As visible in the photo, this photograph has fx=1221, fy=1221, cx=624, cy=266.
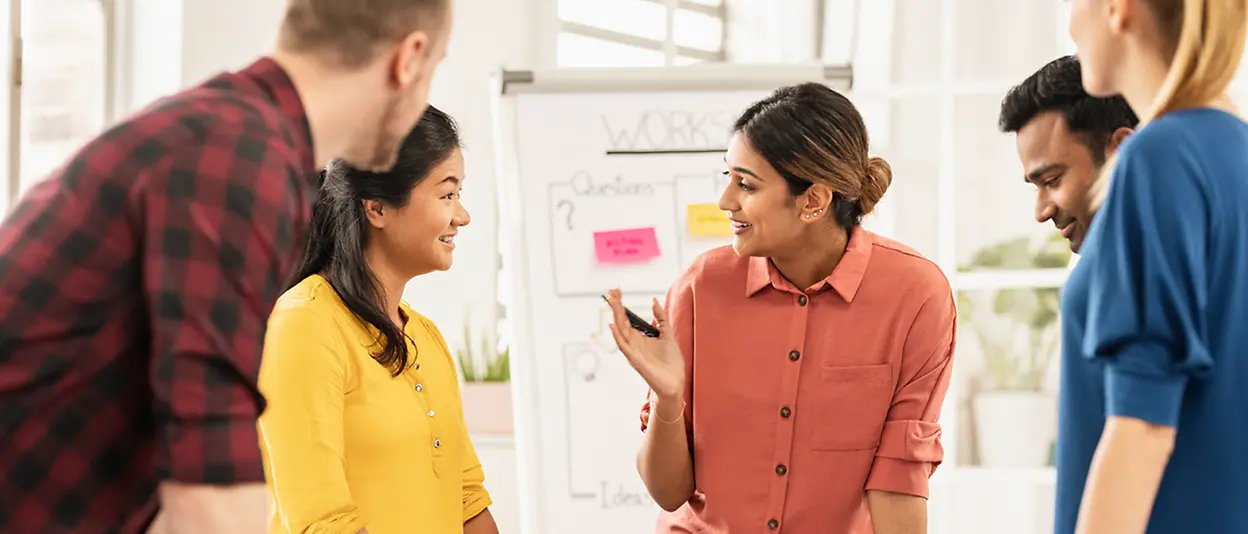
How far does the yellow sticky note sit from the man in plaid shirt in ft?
6.59

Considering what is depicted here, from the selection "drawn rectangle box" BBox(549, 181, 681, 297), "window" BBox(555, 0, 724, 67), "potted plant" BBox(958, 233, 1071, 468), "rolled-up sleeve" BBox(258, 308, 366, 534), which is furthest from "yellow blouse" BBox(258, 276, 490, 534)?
"window" BBox(555, 0, 724, 67)

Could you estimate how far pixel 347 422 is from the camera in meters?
1.79

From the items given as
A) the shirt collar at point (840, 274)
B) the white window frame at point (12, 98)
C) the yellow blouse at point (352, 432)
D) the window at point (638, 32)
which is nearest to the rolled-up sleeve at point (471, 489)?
the yellow blouse at point (352, 432)

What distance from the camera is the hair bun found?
6.84 feet

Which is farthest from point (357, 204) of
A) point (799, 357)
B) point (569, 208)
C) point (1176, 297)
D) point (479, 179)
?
point (479, 179)

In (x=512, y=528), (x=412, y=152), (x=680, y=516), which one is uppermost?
(x=412, y=152)

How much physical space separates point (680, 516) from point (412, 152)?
754 millimetres

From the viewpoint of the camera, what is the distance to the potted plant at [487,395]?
3686mm

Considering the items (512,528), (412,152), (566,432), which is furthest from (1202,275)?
(512,528)

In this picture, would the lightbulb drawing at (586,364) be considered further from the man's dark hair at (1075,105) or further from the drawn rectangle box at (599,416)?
the man's dark hair at (1075,105)

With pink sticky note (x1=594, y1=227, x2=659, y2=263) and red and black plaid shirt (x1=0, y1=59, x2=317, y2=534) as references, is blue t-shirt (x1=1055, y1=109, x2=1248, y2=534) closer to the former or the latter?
red and black plaid shirt (x1=0, y1=59, x2=317, y2=534)

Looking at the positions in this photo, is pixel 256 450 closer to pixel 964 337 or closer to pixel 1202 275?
pixel 1202 275

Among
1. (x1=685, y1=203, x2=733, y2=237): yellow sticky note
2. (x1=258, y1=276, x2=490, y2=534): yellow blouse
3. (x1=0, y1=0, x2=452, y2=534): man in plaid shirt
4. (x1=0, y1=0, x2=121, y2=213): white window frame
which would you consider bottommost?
(x1=258, y1=276, x2=490, y2=534): yellow blouse

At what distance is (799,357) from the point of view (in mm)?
2002
